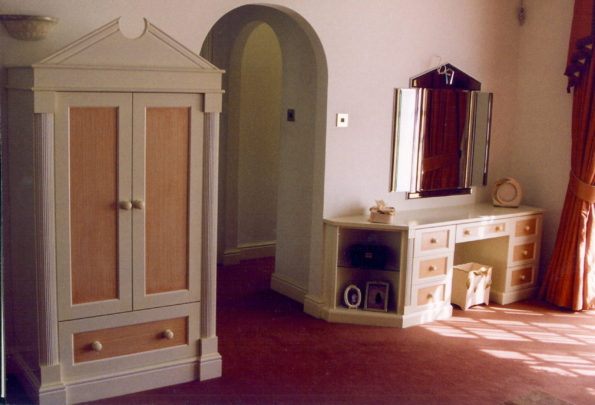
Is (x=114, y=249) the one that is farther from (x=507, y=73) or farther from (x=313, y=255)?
(x=507, y=73)

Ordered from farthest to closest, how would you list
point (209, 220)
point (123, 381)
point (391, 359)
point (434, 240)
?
point (434, 240) < point (391, 359) < point (209, 220) < point (123, 381)

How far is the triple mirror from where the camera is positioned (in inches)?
178

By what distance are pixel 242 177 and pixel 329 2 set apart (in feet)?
6.61

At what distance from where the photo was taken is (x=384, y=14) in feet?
14.1

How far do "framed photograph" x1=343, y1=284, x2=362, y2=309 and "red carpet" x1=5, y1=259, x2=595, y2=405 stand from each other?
159mm

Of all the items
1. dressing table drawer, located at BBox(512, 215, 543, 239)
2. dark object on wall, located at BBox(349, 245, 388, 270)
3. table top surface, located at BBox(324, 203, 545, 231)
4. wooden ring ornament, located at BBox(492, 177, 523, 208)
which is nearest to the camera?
table top surface, located at BBox(324, 203, 545, 231)

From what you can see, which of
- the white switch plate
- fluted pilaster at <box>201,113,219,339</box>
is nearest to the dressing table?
the white switch plate

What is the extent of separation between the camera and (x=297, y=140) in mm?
4488

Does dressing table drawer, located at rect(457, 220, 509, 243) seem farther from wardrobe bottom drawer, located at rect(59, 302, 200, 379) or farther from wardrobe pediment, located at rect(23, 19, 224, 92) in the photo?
wardrobe pediment, located at rect(23, 19, 224, 92)

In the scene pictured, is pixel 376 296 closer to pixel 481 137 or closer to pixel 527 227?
pixel 527 227

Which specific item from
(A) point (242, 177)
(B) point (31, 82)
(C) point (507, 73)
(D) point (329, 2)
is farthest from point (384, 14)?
(B) point (31, 82)

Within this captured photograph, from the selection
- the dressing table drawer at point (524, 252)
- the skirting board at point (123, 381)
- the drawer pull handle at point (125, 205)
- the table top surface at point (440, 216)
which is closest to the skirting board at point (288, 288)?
the table top surface at point (440, 216)

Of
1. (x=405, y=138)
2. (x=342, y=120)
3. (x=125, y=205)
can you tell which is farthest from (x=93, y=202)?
(x=405, y=138)

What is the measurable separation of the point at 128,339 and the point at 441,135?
279 cm
